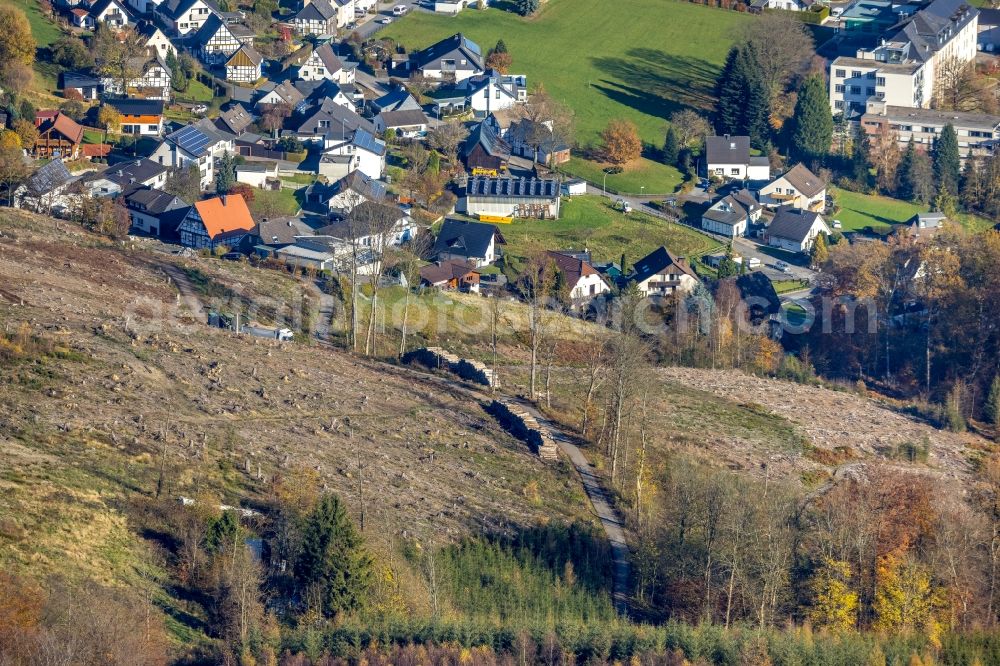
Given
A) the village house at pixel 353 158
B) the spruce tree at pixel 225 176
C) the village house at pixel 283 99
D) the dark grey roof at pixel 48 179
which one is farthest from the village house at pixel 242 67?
the dark grey roof at pixel 48 179

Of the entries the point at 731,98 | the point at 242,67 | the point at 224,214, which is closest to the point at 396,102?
the point at 242,67

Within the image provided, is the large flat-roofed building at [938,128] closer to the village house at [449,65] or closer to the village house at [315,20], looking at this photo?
the village house at [449,65]

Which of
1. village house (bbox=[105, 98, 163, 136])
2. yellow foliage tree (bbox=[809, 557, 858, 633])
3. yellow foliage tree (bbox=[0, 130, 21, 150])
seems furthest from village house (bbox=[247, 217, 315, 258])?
yellow foliage tree (bbox=[809, 557, 858, 633])

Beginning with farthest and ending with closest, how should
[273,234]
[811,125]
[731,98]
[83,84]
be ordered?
[731,98], [811,125], [83,84], [273,234]

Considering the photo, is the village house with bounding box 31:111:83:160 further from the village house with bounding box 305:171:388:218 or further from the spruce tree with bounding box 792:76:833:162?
the spruce tree with bounding box 792:76:833:162

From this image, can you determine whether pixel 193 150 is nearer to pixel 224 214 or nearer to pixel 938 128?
pixel 224 214

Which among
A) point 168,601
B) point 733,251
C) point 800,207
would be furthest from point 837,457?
point 800,207

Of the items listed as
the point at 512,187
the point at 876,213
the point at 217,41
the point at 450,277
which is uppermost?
the point at 217,41
